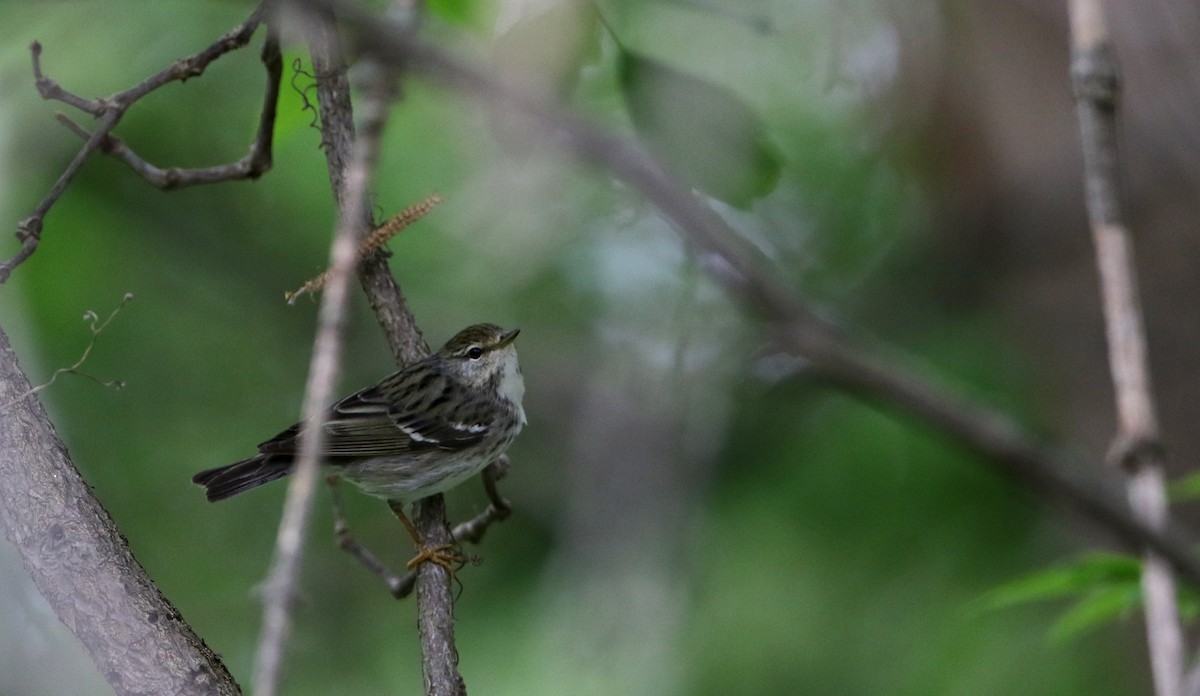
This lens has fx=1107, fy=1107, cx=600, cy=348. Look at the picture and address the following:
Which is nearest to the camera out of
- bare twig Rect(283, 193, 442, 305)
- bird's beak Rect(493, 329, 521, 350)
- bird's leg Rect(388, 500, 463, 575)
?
bare twig Rect(283, 193, 442, 305)

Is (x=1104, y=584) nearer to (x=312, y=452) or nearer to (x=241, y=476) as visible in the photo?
(x=312, y=452)

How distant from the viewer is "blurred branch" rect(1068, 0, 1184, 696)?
158 cm

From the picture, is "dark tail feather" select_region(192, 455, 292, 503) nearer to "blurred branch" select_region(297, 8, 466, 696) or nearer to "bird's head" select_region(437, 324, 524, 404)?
"blurred branch" select_region(297, 8, 466, 696)

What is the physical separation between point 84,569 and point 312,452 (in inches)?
48.6

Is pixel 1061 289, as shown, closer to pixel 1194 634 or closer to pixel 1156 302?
pixel 1156 302

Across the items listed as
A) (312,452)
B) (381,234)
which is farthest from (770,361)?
(312,452)

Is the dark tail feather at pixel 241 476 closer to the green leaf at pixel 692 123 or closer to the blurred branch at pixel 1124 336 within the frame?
the green leaf at pixel 692 123

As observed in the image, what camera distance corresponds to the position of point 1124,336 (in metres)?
1.91

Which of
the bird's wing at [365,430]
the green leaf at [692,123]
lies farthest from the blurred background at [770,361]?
the green leaf at [692,123]

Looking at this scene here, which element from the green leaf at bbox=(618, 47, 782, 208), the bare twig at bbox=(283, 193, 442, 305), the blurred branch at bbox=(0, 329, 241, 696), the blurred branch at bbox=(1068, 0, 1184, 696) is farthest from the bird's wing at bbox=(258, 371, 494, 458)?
the blurred branch at bbox=(1068, 0, 1184, 696)

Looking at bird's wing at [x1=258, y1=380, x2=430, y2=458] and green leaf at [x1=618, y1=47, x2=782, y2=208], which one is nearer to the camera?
green leaf at [x1=618, y1=47, x2=782, y2=208]

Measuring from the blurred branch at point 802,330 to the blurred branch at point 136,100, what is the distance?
1.98 m

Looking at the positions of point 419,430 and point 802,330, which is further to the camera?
point 419,430

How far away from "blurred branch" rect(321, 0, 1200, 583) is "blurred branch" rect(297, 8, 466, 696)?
1.42 meters
